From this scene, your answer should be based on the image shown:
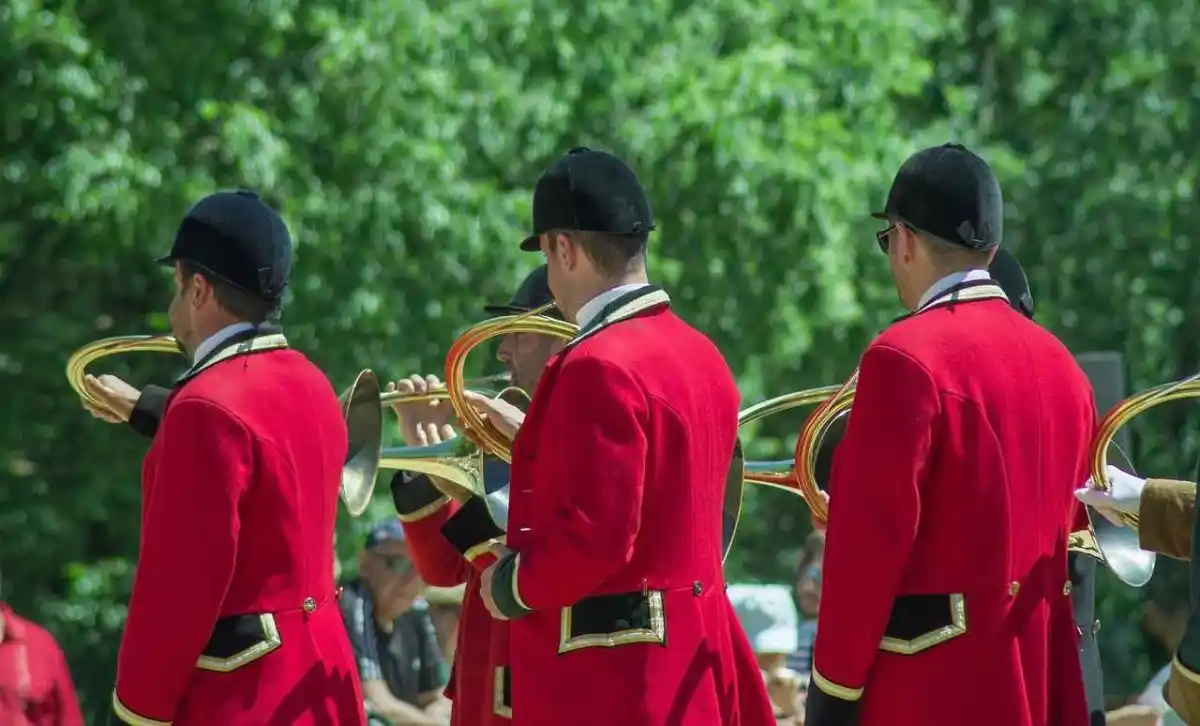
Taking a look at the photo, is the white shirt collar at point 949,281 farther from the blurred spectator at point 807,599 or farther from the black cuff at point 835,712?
the blurred spectator at point 807,599

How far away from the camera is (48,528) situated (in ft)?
43.5

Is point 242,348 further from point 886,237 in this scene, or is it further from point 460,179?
point 460,179

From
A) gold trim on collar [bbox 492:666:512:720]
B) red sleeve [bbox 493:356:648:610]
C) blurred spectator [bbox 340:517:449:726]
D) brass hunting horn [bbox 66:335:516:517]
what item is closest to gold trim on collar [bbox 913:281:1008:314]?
red sleeve [bbox 493:356:648:610]

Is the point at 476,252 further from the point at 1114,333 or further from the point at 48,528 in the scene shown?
the point at 1114,333

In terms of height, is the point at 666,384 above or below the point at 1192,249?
above

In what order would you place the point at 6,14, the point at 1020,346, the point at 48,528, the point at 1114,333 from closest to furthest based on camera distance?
the point at 1020,346 → the point at 6,14 → the point at 48,528 → the point at 1114,333

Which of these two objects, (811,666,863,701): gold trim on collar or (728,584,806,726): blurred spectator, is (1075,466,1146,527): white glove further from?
(728,584,806,726): blurred spectator

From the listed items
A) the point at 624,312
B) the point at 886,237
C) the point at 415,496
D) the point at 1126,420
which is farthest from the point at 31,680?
the point at 1126,420

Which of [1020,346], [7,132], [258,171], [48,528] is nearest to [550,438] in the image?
[1020,346]

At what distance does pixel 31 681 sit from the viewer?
7492 mm

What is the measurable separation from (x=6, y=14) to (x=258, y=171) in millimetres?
1496

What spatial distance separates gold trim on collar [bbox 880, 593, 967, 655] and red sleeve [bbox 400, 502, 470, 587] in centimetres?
167

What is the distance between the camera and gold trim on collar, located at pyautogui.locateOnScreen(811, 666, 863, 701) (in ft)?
16.4

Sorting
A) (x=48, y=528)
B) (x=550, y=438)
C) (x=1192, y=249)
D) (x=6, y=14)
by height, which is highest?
(x=6, y=14)
